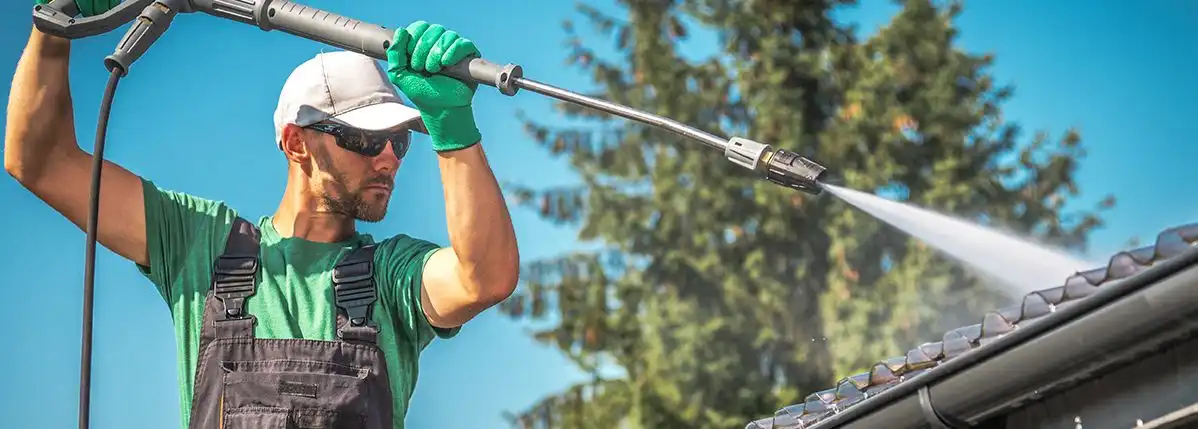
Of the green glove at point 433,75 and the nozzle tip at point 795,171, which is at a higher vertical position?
the green glove at point 433,75

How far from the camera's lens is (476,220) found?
153 inches

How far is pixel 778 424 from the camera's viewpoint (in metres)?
4.46

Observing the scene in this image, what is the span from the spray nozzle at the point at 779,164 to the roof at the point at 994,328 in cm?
67

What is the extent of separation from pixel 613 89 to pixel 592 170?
40.1 inches

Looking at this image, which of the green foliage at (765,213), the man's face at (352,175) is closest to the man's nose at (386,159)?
the man's face at (352,175)

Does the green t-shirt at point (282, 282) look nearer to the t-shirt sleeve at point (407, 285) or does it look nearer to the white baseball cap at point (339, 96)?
the t-shirt sleeve at point (407, 285)

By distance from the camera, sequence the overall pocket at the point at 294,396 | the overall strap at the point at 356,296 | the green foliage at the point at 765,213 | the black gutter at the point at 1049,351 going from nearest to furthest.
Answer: the black gutter at the point at 1049,351 → the overall pocket at the point at 294,396 → the overall strap at the point at 356,296 → the green foliage at the point at 765,213

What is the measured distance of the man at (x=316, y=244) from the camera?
3.83 metres

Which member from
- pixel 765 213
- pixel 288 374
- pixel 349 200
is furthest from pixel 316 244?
pixel 765 213

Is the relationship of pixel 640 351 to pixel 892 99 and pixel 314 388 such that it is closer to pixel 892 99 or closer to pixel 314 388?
pixel 892 99

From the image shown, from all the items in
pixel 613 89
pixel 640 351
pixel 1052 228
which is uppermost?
pixel 613 89

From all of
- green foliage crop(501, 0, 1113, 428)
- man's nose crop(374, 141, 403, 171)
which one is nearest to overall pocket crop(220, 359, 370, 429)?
man's nose crop(374, 141, 403, 171)

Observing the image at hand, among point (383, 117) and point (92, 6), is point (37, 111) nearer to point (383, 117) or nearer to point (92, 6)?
point (92, 6)

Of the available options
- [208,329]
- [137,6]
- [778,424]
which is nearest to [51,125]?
[137,6]
